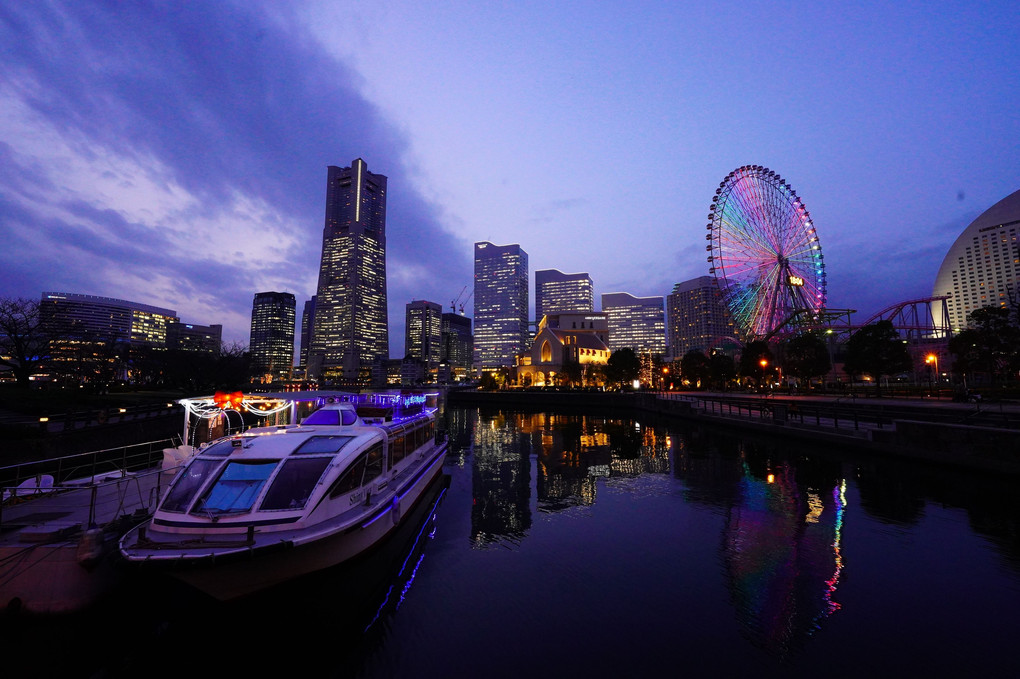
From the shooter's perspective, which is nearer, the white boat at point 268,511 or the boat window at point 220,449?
the white boat at point 268,511

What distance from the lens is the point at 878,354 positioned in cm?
6462

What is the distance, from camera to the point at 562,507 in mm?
21703

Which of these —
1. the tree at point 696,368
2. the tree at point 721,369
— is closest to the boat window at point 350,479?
the tree at point 721,369

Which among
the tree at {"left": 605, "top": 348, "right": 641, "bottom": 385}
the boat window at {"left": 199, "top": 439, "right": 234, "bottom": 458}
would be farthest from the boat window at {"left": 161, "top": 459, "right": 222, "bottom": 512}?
the tree at {"left": 605, "top": 348, "right": 641, "bottom": 385}

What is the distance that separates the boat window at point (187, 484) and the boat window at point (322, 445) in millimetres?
2126

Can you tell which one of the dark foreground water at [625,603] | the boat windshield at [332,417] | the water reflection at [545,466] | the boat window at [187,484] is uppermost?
the boat windshield at [332,417]

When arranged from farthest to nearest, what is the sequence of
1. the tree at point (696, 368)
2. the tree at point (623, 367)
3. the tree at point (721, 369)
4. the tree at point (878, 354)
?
the tree at point (623, 367)
the tree at point (696, 368)
the tree at point (721, 369)
the tree at point (878, 354)

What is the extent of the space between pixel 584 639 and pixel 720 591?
482 cm

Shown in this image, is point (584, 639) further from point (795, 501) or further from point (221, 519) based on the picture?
point (795, 501)

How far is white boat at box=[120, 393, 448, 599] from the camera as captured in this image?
9.69 m

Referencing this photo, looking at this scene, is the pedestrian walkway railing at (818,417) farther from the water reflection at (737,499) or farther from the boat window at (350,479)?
the boat window at (350,479)

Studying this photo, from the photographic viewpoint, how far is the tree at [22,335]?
149 feet

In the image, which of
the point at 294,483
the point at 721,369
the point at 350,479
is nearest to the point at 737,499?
the point at 350,479

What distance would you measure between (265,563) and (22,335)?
5864cm
